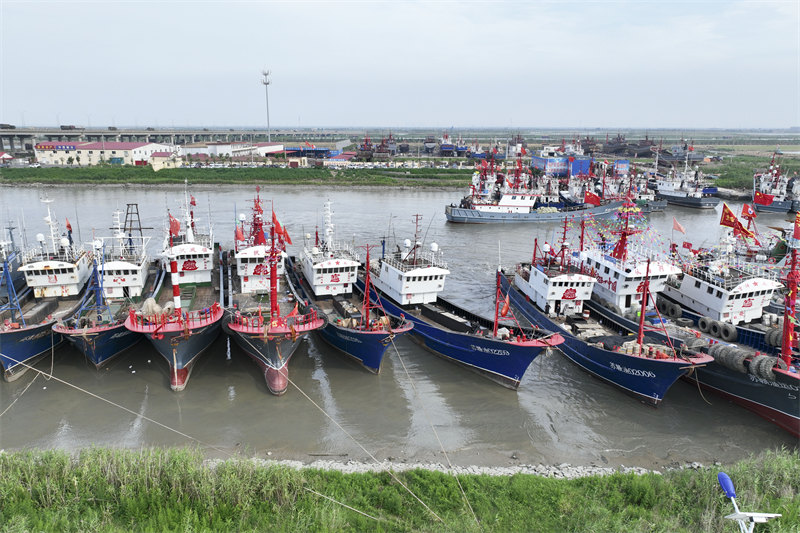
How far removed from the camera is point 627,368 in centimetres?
1958

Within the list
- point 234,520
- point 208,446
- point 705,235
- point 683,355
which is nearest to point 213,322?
point 208,446

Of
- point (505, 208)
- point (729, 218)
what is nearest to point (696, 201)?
point (505, 208)

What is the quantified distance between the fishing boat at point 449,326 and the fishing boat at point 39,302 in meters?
13.6

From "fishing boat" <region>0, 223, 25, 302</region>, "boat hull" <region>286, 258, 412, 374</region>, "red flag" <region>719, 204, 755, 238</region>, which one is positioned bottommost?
"boat hull" <region>286, 258, 412, 374</region>

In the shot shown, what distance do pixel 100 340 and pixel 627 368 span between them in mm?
20651

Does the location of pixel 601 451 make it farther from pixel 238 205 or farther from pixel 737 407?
pixel 238 205

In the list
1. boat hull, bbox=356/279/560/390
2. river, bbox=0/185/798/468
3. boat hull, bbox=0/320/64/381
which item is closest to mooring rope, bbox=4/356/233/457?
river, bbox=0/185/798/468

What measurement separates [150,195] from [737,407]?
70.0 meters

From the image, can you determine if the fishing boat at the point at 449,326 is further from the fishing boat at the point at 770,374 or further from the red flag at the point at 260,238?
the fishing boat at the point at 770,374

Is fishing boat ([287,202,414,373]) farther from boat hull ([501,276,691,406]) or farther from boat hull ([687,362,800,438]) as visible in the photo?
boat hull ([687,362,800,438])

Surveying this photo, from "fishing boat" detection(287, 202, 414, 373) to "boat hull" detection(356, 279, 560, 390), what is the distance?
140cm

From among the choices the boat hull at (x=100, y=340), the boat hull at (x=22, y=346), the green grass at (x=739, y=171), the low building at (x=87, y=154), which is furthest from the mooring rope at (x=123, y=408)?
the green grass at (x=739, y=171)

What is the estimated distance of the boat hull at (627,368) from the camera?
18.4 meters

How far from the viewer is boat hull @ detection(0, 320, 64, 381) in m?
19.3
